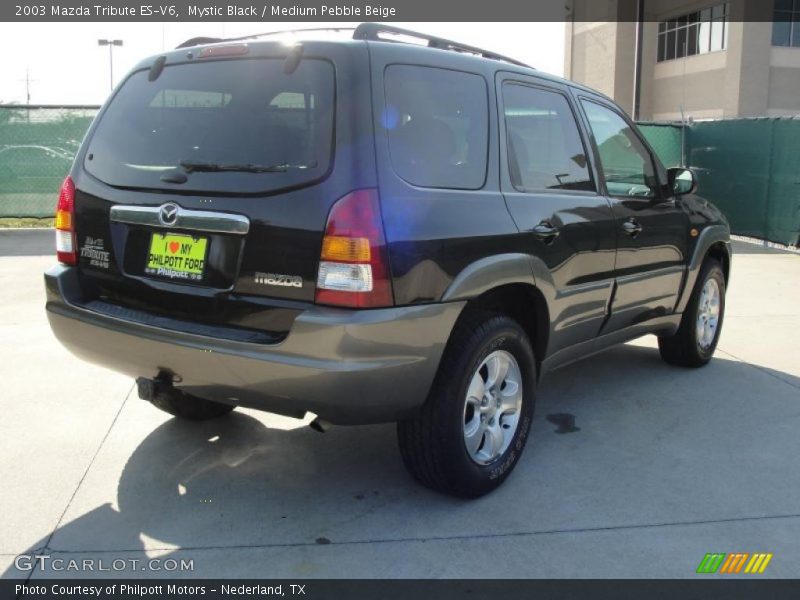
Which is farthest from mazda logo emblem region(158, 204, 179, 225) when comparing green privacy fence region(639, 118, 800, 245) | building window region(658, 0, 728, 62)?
building window region(658, 0, 728, 62)

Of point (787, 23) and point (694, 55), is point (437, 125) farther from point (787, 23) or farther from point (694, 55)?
point (694, 55)

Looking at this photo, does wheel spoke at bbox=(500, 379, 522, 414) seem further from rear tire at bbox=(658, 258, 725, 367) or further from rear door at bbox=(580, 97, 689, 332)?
rear tire at bbox=(658, 258, 725, 367)

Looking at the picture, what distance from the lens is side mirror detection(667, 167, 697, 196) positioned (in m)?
4.86

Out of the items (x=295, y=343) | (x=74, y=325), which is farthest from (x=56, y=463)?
(x=295, y=343)

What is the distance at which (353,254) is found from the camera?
276cm

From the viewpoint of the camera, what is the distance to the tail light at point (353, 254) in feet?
9.04

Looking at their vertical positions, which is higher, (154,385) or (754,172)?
(754,172)

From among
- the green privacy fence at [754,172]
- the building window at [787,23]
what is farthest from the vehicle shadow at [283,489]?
the building window at [787,23]

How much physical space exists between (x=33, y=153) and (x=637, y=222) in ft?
37.1

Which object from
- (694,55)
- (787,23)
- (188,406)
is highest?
(787,23)

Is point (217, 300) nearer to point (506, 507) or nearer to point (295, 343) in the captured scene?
point (295, 343)

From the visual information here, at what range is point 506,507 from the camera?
338 centimetres

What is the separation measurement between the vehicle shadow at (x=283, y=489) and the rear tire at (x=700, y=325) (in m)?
0.70

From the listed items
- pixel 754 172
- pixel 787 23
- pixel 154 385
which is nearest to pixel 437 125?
pixel 154 385
